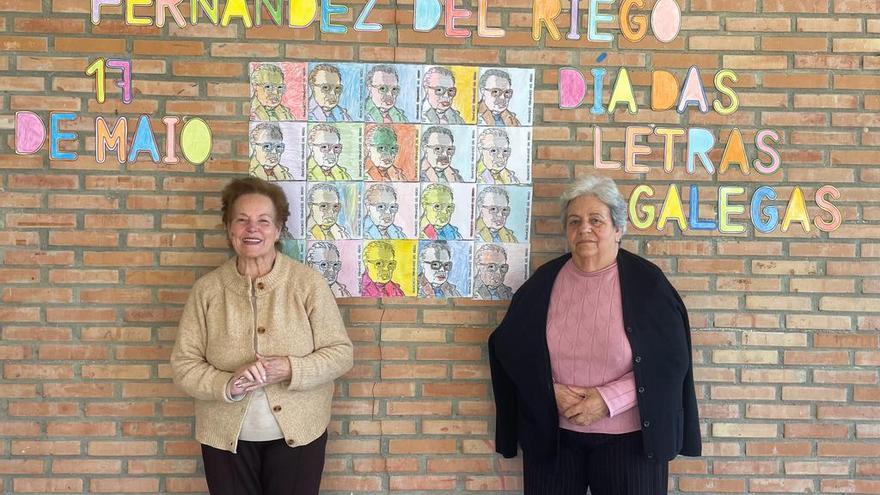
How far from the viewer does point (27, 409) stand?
9.52 feet

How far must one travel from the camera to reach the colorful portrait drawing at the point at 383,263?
2924 millimetres

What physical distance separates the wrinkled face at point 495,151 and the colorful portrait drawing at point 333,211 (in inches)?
21.8

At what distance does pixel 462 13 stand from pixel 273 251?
128 cm

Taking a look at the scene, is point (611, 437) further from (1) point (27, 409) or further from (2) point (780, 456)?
(1) point (27, 409)

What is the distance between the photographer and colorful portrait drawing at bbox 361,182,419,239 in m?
2.91

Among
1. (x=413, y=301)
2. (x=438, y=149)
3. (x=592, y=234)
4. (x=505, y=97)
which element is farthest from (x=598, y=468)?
(x=505, y=97)

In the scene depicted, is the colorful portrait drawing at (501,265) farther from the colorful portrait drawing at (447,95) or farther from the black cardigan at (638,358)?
the colorful portrait drawing at (447,95)

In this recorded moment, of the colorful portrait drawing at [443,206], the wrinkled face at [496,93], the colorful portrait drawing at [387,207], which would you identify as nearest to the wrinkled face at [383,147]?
the colorful portrait drawing at [387,207]

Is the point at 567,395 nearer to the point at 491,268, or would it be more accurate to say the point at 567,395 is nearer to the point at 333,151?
the point at 491,268

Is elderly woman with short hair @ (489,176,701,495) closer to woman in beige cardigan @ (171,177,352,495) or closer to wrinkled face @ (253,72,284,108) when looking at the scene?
woman in beige cardigan @ (171,177,352,495)

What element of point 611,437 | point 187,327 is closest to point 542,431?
point 611,437

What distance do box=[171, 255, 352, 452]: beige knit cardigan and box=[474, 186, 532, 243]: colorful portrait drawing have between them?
0.74 metres

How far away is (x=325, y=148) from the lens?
2898mm

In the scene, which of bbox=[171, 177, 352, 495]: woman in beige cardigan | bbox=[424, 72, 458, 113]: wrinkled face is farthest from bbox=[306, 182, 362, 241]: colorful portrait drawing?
bbox=[424, 72, 458, 113]: wrinkled face
